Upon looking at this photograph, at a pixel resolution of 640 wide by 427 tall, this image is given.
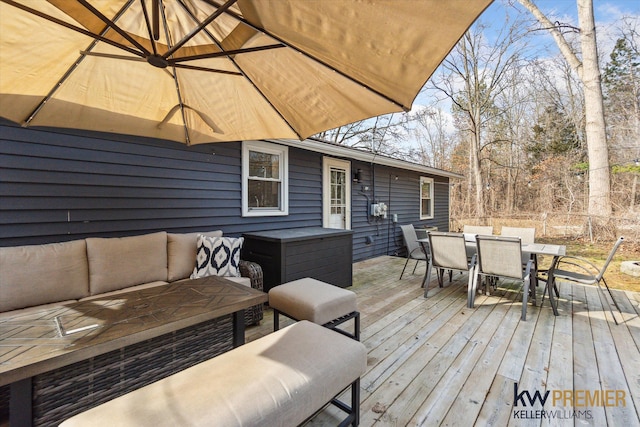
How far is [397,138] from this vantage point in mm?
12586

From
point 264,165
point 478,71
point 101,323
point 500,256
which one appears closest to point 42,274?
point 101,323

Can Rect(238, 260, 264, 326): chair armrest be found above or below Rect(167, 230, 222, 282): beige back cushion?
below

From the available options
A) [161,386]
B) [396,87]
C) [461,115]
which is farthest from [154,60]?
[461,115]

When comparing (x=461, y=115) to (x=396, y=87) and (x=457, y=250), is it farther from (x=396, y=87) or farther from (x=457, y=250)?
(x=396, y=87)

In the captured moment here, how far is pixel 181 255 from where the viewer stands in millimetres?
3127

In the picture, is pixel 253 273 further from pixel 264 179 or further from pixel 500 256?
pixel 500 256

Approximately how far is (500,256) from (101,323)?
4.06 metres

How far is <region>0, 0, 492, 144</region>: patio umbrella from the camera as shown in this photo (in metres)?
1.34

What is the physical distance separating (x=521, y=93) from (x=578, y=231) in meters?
8.29

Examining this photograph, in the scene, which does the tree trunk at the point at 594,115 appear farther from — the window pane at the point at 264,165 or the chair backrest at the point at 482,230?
the window pane at the point at 264,165

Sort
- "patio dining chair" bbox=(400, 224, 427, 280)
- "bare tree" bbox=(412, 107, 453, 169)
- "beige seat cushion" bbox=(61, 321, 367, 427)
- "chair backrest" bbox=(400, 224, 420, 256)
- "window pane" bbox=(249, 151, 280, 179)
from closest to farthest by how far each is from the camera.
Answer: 1. "beige seat cushion" bbox=(61, 321, 367, 427)
2. "window pane" bbox=(249, 151, 280, 179)
3. "patio dining chair" bbox=(400, 224, 427, 280)
4. "chair backrest" bbox=(400, 224, 420, 256)
5. "bare tree" bbox=(412, 107, 453, 169)

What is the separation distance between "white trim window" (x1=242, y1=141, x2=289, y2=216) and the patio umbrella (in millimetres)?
1525

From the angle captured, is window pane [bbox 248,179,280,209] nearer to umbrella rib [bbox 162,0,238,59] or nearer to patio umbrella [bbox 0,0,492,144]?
patio umbrella [bbox 0,0,492,144]

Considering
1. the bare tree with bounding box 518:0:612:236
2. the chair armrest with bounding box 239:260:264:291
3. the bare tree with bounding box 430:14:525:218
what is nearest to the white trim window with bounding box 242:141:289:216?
the chair armrest with bounding box 239:260:264:291
